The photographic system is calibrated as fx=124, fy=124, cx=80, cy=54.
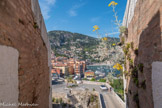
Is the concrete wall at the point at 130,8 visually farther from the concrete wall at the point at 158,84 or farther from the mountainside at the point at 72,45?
the mountainside at the point at 72,45

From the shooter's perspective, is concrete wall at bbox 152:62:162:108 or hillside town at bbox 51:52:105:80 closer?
concrete wall at bbox 152:62:162:108

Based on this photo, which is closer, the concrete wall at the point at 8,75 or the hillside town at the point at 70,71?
the concrete wall at the point at 8,75

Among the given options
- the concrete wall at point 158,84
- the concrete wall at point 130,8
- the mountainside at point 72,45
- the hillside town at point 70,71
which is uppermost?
the mountainside at point 72,45

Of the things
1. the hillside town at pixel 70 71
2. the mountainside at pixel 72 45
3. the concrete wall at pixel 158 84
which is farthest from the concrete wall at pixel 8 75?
the mountainside at pixel 72 45

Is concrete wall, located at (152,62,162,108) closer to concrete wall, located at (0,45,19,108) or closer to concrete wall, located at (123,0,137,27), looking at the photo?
concrete wall, located at (0,45,19,108)

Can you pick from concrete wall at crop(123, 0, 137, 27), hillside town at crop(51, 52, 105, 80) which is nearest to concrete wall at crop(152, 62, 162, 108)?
concrete wall at crop(123, 0, 137, 27)

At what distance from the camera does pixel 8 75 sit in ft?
5.13

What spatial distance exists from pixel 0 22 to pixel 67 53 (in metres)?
102

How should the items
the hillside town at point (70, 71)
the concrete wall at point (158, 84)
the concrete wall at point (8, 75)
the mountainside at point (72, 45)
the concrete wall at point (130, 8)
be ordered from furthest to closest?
the mountainside at point (72, 45), the hillside town at point (70, 71), the concrete wall at point (130, 8), the concrete wall at point (158, 84), the concrete wall at point (8, 75)

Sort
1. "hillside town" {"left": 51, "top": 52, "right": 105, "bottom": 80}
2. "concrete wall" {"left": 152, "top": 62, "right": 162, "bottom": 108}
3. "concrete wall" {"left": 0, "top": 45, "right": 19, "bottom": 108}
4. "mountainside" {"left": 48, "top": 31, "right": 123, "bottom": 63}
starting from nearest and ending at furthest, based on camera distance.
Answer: "concrete wall" {"left": 0, "top": 45, "right": 19, "bottom": 108}
"concrete wall" {"left": 152, "top": 62, "right": 162, "bottom": 108}
"hillside town" {"left": 51, "top": 52, "right": 105, "bottom": 80}
"mountainside" {"left": 48, "top": 31, "right": 123, "bottom": 63}

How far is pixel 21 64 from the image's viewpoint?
201 cm

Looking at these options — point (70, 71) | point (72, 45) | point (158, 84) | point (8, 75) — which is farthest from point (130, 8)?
point (72, 45)

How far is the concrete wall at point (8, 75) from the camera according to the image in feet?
4.69

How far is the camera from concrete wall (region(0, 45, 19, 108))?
143 centimetres
